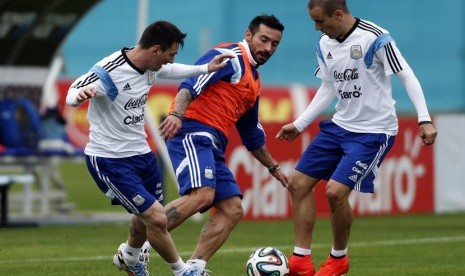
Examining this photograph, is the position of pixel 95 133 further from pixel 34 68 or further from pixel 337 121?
pixel 34 68

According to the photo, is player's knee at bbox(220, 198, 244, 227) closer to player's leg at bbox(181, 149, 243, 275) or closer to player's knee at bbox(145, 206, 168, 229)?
player's leg at bbox(181, 149, 243, 275)

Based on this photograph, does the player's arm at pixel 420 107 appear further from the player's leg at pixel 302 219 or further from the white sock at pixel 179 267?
the white sock at pixel 179 267

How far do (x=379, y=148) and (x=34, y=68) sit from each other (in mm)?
10379

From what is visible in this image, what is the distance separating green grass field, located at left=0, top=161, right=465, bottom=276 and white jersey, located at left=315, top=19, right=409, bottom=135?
1.45 m

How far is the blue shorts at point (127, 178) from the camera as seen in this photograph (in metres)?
9.71

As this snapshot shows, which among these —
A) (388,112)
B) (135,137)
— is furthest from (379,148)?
(135,137)

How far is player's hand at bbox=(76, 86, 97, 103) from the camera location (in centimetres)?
914

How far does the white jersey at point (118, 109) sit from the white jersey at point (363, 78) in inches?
68.1

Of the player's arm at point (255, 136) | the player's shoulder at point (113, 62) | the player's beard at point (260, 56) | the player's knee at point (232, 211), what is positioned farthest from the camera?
the player's arm at point (255, 136)

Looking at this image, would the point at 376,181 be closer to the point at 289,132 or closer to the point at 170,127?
the point at 289,132

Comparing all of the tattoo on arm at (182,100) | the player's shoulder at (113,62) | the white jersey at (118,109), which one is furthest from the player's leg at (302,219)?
the player's shoulder at (113,62)

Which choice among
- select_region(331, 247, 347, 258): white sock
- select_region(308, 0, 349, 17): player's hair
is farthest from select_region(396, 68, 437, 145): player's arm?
select_region(331, 247, 347, 258): white sock

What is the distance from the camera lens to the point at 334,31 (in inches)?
422

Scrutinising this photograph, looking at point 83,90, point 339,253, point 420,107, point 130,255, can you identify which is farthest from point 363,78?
point 83,90
